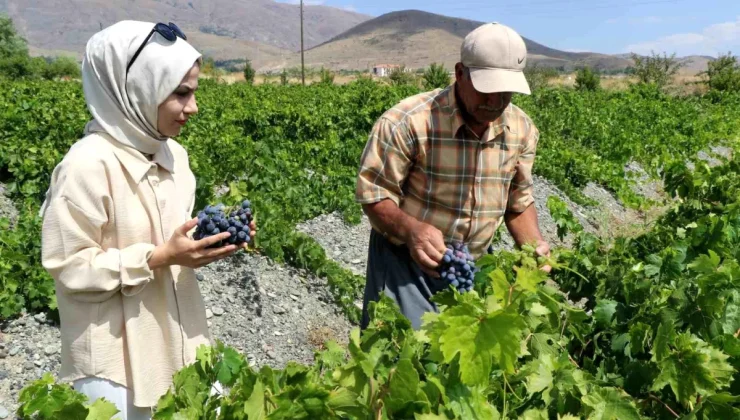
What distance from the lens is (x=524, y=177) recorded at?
10.1 ft

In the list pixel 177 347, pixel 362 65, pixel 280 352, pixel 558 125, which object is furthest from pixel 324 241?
pixel 362 65

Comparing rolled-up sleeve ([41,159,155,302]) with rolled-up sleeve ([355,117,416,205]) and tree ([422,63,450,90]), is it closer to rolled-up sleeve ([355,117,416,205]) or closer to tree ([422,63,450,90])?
rolled-up sleeve ([355,117,416,205])

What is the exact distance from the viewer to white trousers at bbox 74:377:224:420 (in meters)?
2.16

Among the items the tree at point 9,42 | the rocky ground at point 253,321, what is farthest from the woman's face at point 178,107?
the tree at point 9,42

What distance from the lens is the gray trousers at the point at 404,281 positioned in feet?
9.21

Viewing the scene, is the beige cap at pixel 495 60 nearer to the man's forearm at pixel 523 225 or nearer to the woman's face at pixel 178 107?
the man's forearm at pixel 523 225

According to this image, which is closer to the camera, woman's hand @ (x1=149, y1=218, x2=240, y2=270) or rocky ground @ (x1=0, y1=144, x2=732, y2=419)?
woman's hand @ (x1=149, y1=218, x2=240, y2=270)

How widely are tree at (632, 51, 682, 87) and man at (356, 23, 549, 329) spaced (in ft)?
142

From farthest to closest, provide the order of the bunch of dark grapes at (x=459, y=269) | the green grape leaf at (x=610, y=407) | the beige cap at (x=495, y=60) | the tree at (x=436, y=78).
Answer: the tree at (x=436, y=78), the beige cap at (x=495, y=60), the bunch of dark grapes at (x=459, y=269), the green grape leaf at (x=610, y=407)

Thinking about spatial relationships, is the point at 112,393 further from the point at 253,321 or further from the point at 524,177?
the point at 253,321

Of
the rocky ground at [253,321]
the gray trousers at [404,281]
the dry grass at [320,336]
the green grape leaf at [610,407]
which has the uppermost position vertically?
the green grape leaf at [610,407]

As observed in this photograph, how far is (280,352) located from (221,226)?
2890 millimetres

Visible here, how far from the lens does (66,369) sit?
2162mm

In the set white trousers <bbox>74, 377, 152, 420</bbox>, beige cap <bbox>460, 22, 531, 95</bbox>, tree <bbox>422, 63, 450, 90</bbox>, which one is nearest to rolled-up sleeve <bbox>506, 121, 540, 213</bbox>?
beige cap <bbox>460, 22, 531, 95</bbox>
